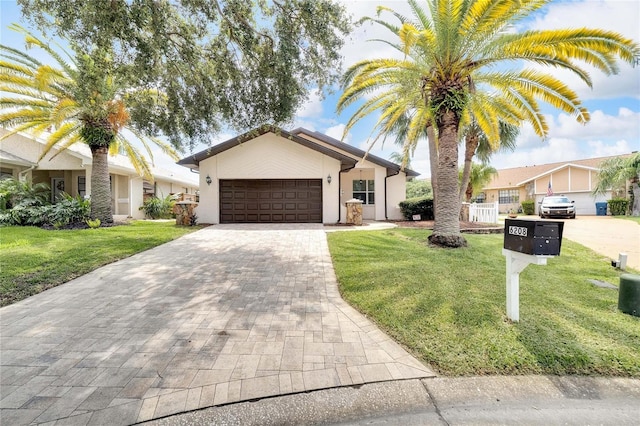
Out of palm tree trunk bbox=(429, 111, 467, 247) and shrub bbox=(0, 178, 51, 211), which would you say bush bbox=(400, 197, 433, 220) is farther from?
shrub bbox=(0, 178, 51, 211)

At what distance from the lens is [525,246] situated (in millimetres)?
3430

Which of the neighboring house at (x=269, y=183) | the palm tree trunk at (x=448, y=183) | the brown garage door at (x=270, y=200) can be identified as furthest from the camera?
the brown garage door at (x=270, y=200)

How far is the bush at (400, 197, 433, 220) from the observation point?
16.7 m

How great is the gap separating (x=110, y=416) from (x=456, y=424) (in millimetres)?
2825

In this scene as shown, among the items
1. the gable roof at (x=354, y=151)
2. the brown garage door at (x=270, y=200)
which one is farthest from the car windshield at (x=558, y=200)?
the brown garage door at (x=270, y=200)

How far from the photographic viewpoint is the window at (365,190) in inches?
729

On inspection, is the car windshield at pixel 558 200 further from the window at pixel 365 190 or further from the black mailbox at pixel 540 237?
the black mailbox at pixel 540 237

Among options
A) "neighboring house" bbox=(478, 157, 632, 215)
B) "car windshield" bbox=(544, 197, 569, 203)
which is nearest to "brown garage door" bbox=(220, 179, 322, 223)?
"car windshield" bbox=(544, 197, 569, 203)

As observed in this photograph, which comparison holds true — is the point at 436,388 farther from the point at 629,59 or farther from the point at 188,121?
the point at 188,121

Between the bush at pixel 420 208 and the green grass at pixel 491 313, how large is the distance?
31.1 ft

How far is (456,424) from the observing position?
7.53ft

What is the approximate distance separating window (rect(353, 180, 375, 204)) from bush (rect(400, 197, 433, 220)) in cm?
232

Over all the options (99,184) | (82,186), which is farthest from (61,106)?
(82,186)

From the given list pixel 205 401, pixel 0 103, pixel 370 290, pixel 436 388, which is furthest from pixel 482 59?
pixel 0 103
